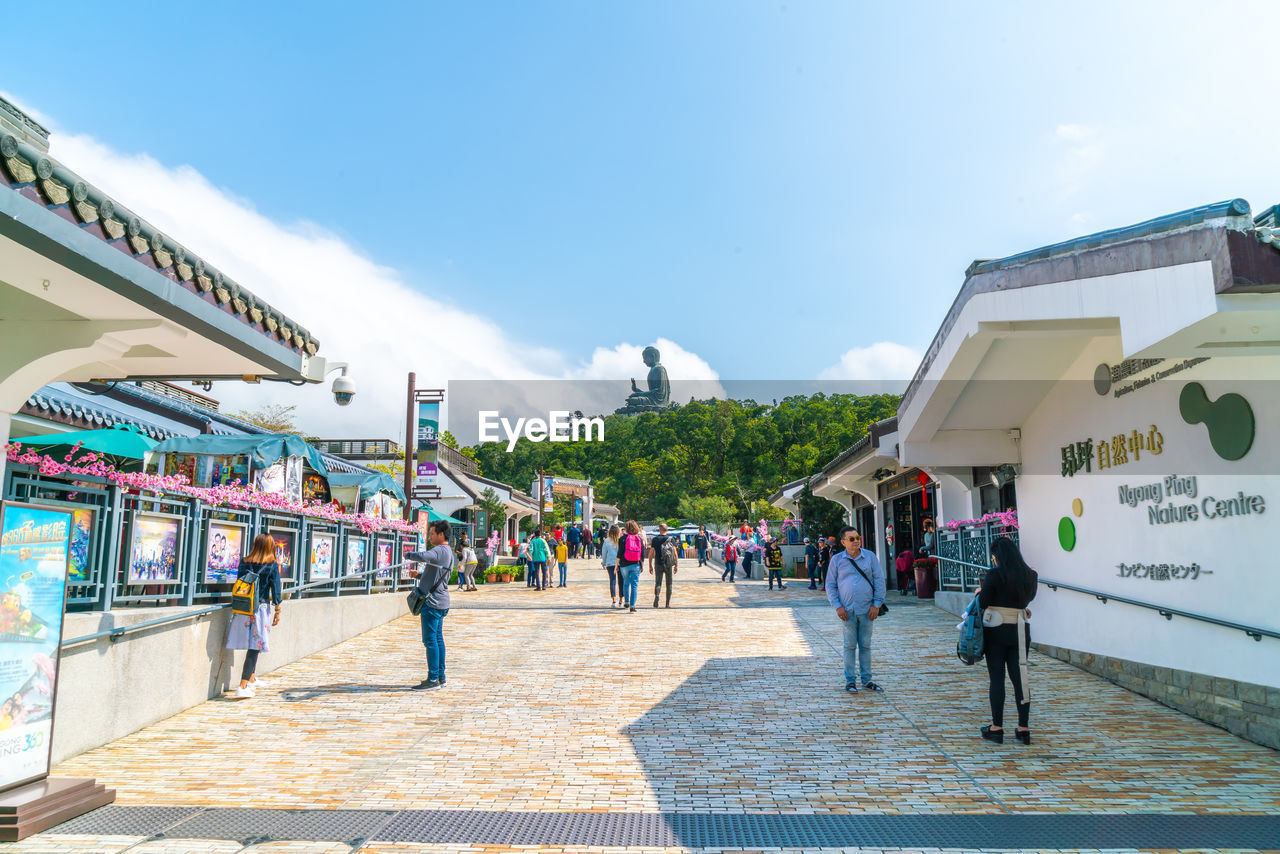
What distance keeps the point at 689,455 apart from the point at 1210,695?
6899 cm

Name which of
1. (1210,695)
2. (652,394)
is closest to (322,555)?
(1210,695)

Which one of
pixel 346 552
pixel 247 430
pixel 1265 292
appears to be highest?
pixel 247 430

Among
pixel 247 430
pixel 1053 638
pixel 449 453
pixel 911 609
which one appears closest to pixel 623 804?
pixel 1053 638

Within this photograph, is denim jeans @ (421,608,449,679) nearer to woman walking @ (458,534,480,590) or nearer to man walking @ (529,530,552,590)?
man walking @ (529,530,552,590)

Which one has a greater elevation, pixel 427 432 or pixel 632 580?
pixel 427 432

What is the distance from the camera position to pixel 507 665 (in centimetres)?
1002

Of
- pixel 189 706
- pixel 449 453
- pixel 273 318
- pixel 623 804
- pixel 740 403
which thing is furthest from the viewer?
pixel 740 403

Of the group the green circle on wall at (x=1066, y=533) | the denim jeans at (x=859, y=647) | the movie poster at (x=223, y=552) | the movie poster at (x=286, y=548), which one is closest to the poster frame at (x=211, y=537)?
Answer: the movie poster at (x=223, y=552)

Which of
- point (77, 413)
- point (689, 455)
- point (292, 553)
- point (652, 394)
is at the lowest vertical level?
point (292, 553)

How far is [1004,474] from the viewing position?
1228 centimetres

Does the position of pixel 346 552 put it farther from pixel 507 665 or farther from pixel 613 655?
pixel 613 655

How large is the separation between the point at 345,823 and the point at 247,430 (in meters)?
23.3

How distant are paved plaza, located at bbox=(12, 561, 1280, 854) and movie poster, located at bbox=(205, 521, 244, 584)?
126 centimetres

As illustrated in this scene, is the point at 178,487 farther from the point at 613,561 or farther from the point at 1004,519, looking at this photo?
the point at 1004,519
